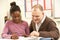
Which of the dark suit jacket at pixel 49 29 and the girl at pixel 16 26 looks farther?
the girl at pixel 16 26

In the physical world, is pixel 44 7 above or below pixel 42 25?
above

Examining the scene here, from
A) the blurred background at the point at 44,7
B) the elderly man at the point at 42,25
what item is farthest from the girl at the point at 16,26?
the blurred background at the point at 44,7

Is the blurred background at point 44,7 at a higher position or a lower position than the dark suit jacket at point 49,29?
higher

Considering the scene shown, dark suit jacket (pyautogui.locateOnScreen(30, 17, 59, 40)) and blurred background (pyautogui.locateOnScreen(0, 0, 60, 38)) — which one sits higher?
blurred background (pyautogui.locateOnScreen(0, 0, 60, 38))

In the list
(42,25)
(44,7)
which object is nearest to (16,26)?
(42,25)

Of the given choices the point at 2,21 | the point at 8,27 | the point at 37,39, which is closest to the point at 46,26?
the point at 37,39

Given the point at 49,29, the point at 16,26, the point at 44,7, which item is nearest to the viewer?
the point at 49,29

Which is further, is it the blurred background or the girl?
the blurred background

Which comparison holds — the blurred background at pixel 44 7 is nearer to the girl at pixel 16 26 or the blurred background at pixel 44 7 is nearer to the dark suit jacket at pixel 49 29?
the girl at pixel 16 26

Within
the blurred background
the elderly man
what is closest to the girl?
the elderly man

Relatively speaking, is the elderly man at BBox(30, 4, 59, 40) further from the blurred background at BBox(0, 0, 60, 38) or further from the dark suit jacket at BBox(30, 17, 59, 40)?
the blurred background at BBox(0, 0, 60, 38)

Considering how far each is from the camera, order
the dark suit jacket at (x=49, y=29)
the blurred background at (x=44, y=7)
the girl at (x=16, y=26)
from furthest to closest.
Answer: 1. the blurred background at (x=44, y=7)
2. the girl at (x=16, y=26)
3. the dark suit jacket at (x=49, y=29)

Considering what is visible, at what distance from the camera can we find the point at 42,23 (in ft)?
5.02

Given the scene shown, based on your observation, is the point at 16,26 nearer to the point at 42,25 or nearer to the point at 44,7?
the point at 42,25
